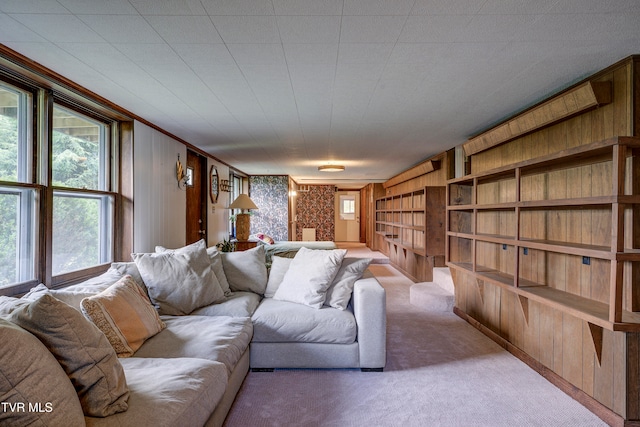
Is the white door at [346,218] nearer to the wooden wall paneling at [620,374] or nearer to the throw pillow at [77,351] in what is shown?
the wooden wall paneling at [620,374]

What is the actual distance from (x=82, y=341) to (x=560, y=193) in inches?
124

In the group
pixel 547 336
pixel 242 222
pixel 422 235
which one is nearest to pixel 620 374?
pixel 547 336

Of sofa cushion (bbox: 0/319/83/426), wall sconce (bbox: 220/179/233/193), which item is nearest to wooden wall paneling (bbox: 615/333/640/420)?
sofa cushion (bbox: 0/319/83/426)

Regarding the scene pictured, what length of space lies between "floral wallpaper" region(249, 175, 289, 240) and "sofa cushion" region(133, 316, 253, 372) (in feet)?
21.7

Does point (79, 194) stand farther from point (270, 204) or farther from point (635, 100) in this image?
point (270, 204)

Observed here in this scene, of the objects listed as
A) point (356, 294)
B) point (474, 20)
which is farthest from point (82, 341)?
point (474, 20)

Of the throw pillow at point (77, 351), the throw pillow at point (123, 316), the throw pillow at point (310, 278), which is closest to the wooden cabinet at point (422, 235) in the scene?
the throw pillow at point (310, 278)

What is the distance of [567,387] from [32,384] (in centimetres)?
296

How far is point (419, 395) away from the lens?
2250mm

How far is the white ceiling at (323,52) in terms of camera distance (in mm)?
1644

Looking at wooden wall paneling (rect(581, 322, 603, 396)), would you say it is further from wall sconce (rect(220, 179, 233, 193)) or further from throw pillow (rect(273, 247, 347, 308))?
wall sconce (rect(220, 179, 233, 193))

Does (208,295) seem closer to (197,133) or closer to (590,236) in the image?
(197,133)

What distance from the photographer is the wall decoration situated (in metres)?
5.87

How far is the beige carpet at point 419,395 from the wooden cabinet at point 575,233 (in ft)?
1.71
